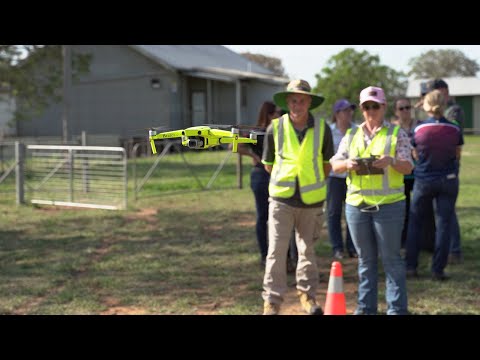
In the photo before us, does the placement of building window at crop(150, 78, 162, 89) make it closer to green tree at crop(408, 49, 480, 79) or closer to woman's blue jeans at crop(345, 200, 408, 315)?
woman's blue jeans at crop(345, 200, 408, 315)

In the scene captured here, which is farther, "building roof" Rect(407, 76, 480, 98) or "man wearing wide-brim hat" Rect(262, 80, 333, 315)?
"building roof" Rect(407, 76, 480, 98)

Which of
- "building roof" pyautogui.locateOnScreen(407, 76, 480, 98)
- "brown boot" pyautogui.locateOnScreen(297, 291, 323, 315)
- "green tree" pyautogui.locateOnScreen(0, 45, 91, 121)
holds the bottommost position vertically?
"brown boot" pyautogui.locateOnScreen(297, 291, 323, 315)

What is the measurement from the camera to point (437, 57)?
5475cm

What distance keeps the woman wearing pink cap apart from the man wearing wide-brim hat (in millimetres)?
231

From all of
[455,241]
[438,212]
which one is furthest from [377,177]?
[455,241]

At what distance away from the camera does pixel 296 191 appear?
524 centimetres

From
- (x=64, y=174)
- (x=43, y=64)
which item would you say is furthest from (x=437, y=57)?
(x=64, y=174)

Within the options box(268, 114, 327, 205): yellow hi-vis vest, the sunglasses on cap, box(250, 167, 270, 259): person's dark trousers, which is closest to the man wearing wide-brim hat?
box(268, 114, 327, 205): yellow hi-vis vest

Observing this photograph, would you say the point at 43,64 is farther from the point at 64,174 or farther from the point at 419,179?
the point at 419,179

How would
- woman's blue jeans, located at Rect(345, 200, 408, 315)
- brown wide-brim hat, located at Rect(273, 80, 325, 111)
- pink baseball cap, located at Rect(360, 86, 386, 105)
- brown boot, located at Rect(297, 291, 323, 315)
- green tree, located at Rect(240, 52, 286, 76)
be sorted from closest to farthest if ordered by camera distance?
pink baseball cap, located at Rect(360, 86, 386, 105), brown wide-brim hat, located at Rect(273, 80, 325, 111), woman's blue jeans, located at Rect(345, 200, 408, 315), brown boot, located at Rect(297, 291, 323, 315), green tree, located at Rect(240, 52, 286, 76)

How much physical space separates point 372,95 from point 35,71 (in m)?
19.0

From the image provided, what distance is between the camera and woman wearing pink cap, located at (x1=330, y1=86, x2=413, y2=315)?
486cm

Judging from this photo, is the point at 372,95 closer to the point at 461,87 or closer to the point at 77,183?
the point at 77,183

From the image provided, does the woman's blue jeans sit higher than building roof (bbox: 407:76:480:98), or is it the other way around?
building roof (bbox: 407:76:480:98)
